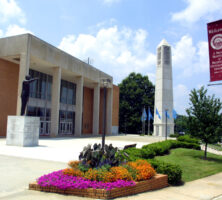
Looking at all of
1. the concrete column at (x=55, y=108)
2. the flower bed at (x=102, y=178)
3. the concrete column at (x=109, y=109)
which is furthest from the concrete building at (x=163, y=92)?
the flower bed at (x=102, y=178)

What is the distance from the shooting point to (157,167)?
27.2 feet

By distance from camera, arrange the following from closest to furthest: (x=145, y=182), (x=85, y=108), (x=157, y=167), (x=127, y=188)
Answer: (x=127, y=188)
(x=145, y=182)
(x=157, y=167)
(x=85, y=108)

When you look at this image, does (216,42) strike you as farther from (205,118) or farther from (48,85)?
(48,85)

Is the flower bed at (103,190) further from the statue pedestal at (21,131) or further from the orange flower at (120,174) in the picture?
the statue pedestal at (21,131)

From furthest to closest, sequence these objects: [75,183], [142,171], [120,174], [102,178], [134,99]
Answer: [134,99] < [142,171] < [120,174] < [102,178] < [75,183]

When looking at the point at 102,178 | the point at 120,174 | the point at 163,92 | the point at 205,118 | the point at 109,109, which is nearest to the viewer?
the point at 102,178

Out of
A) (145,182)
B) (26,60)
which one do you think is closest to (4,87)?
(26,60)

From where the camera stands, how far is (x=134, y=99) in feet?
207

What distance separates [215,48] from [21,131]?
1374 centimetres

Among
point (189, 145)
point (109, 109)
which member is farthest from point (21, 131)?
point (109, 109)

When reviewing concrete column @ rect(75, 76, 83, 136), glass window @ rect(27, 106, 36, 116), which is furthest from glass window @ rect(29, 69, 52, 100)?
concrete column @ rect(75, 76, 83, 136)

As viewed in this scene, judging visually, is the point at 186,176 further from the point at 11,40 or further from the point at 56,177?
the point at 11,40

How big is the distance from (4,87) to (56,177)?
74.1ft

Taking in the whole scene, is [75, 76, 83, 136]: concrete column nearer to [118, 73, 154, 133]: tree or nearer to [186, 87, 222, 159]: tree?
[186, 87, 222, 159]: tree
